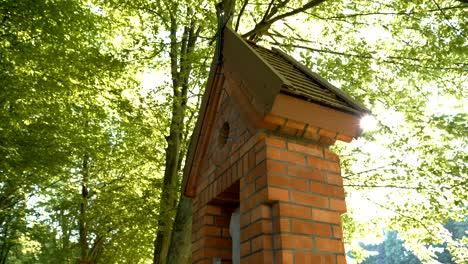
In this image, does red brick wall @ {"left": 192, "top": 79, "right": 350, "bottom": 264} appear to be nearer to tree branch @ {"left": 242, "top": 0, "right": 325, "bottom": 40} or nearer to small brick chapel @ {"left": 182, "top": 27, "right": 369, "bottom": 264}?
small brick chapel @ {"left": 182, "top": 27, "right": 369, "bottom": 264}

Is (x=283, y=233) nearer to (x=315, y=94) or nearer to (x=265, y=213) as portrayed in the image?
(x=265, y=213)

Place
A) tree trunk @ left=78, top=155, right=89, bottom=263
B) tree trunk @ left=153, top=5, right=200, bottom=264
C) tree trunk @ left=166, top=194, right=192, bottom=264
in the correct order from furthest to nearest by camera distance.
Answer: tree trunk @ left=78, top=155, right=89, bottom=263, tree trunk @ left=153, top=5, right=200, bottom=264, tree trunk @ left=166, top=194, right=192, bottom=264

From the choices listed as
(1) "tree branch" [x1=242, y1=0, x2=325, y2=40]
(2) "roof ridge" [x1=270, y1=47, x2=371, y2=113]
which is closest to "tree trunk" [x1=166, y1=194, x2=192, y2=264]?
(1) "tree branch" [x1=242, y1=0, x2=325, y2=40]

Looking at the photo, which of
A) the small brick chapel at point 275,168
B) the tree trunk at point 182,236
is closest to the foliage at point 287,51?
the tree trunk at point 182,236

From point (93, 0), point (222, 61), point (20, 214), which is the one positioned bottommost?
point (222, 61)

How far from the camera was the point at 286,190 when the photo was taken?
8.22ft

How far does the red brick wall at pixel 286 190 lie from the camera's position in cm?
241

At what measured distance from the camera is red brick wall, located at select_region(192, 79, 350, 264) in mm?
2410

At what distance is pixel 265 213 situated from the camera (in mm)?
2488

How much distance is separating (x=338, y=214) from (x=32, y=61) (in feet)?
28.9

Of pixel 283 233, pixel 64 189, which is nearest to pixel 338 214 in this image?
pixel 283 233

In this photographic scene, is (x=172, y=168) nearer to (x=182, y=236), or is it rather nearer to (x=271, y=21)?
(x=182, y=236)

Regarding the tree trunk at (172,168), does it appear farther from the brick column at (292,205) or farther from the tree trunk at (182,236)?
the brick column at (292,205)

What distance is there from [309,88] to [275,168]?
30.9 inches
